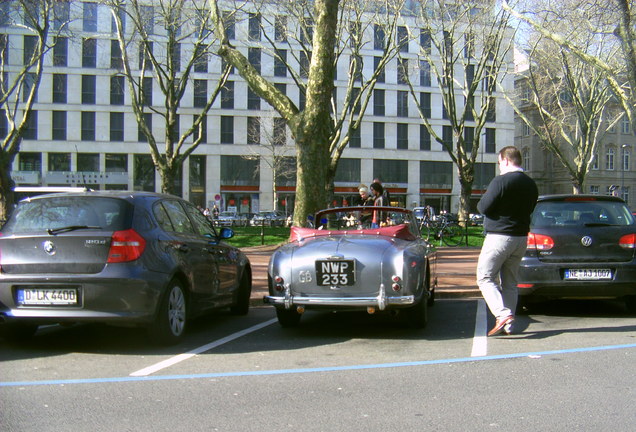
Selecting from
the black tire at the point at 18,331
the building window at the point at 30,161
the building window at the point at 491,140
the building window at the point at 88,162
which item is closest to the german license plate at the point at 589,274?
the black tire at the point at 18,331

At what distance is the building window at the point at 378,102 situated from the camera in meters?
60.4

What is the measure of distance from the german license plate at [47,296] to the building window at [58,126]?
51.8 metres

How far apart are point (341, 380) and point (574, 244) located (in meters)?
4.21

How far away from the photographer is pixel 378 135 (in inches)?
2391

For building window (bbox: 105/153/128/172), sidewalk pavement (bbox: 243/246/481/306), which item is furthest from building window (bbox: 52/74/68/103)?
sidewalk pavement (bbox: 243/246/481/306)

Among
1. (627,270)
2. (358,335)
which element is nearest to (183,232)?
(358,335)

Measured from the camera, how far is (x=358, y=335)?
7176 millimetres

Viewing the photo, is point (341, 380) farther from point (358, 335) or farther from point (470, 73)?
point (470, 73)

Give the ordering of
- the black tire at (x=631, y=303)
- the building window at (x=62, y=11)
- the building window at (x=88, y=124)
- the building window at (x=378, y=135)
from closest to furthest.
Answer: the black tire at (x=631, y=303), the building window at (x=62, y=11), the building window at (x=88, y=124), the building window at (x=378, y=135)

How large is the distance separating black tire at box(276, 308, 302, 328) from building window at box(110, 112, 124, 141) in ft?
167

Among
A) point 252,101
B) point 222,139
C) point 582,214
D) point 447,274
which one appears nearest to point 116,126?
point 222,139

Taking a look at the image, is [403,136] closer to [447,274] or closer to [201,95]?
[201,95]

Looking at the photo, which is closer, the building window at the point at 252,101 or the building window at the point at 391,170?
the building window at the point at 252,101

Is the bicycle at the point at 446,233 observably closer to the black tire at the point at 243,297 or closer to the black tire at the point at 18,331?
the black tire at the point at 243,297
